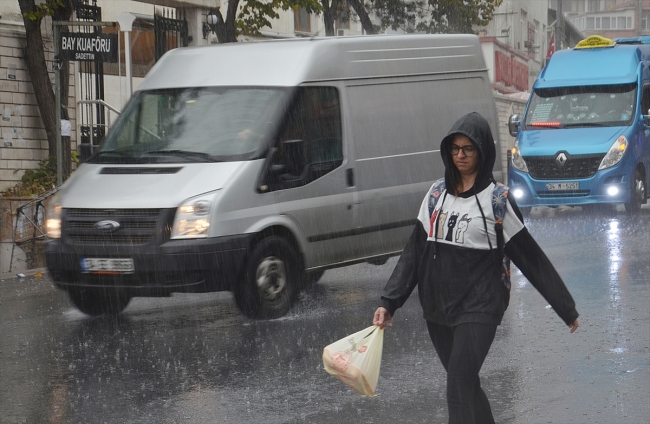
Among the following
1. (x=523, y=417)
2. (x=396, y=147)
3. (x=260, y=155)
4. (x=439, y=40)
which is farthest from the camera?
(x=439, y=40)

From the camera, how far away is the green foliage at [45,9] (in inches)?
739

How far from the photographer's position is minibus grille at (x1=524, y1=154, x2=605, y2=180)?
18.7m

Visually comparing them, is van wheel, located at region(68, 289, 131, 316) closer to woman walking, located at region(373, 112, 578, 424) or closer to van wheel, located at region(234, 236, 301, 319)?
van wheel, located at region(234, 236, 301, 319)

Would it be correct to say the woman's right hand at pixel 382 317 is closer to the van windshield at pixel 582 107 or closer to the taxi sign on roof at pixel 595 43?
the van windshield at pixel 582 107

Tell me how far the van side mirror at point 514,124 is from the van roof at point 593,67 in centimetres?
89

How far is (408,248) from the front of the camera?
510 cm

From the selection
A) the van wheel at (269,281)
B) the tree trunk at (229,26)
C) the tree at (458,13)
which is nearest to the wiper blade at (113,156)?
the van wheel at (269,281)

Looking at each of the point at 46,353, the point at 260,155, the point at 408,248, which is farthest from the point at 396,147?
the point at 408,248

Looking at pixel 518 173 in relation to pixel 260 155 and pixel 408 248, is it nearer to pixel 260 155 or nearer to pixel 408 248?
pixel 260 155

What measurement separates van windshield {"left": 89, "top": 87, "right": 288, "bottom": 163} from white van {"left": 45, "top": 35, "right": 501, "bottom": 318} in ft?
0.05

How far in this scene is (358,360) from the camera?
482 centimetres

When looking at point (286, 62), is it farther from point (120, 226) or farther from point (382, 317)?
point (382, 317)

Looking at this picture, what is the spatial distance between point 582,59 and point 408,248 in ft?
53.5

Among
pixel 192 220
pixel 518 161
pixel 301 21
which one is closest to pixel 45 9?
pixel 518 161
